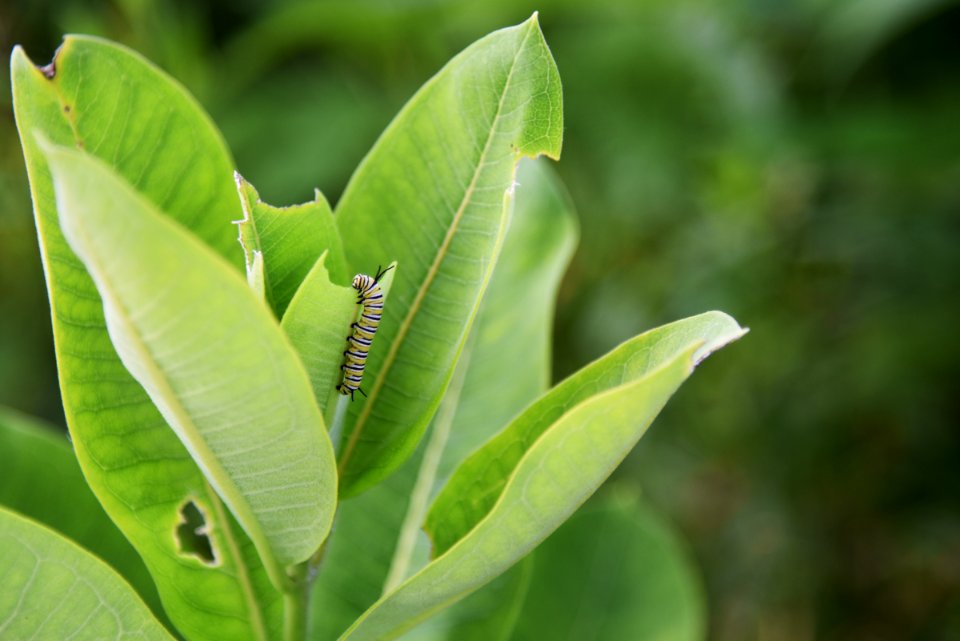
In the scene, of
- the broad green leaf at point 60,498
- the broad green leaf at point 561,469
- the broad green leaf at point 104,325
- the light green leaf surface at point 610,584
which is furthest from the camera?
the light green leaf surface at point 610,584

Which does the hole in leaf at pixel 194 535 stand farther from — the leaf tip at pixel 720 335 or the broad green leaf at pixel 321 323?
the leaf tip at pixel 720 335

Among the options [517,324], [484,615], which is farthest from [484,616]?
[517,324]

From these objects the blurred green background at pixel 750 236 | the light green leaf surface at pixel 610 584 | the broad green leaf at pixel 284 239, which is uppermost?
the blurred green background at pixel 750 236

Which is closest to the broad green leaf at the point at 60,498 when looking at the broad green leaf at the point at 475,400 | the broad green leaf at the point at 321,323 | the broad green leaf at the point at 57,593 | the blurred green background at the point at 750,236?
the broad green leaf at the point at 475,400

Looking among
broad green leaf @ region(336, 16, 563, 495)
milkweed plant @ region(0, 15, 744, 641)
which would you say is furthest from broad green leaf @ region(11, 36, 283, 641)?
broad green leaf @ region(336, 16, 563, 495)

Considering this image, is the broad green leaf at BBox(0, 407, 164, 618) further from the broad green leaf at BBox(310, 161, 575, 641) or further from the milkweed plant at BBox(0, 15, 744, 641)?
the broad green leaf at BBox(310, 161, 575, 641)

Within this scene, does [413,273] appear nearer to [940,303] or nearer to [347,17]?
[347,17]
